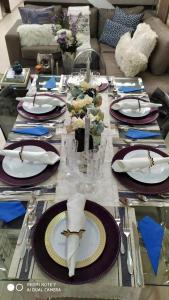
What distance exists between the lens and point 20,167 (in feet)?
3.72

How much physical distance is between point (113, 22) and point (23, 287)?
10.5 ft

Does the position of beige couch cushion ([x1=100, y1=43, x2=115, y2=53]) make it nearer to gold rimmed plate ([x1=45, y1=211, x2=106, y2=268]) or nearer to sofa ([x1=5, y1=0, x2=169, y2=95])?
sofa ([x1=5, y1=0, x2=169, y2=95])

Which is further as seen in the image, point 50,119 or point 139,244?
point 50,119

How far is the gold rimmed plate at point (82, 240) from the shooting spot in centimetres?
81

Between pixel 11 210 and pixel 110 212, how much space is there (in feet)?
1.29

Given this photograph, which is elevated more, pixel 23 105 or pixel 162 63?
pixel 23 105

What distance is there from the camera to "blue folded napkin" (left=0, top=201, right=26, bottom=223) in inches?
37.3

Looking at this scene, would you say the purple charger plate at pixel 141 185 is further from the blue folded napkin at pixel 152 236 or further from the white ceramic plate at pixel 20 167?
the white ceramic plate at pixel 20 167

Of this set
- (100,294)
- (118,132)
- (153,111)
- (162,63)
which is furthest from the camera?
(162,63)

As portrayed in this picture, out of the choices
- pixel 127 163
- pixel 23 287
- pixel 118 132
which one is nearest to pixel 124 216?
pixel 127 163

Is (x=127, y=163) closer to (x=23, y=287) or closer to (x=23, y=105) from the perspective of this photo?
(x=23, y=287)

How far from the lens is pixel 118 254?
0.84 m

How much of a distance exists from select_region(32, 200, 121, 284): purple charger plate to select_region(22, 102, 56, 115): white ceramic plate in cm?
70

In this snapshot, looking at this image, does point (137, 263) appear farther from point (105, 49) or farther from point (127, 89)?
point (105, 49)
